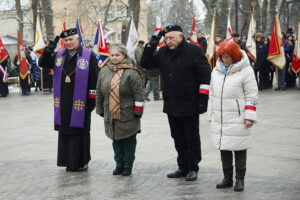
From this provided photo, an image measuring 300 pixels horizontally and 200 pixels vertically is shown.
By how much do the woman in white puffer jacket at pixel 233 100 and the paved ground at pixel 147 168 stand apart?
0.61m

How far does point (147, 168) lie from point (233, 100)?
2.00m

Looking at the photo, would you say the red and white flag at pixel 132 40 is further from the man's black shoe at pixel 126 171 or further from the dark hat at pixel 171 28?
the dark hat at pixel 171 28

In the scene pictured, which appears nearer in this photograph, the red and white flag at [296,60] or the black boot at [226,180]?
the black boot at [226,180]

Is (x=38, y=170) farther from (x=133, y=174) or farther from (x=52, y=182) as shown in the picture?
(x=133, y=174)

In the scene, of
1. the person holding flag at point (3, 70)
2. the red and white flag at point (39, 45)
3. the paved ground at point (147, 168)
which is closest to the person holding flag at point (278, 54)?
the paved ground at point (147, 168)

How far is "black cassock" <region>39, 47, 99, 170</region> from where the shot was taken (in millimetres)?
7757

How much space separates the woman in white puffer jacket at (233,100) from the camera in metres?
6.20

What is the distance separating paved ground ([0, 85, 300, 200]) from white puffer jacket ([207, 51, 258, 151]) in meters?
0.60

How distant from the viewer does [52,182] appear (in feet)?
23.5

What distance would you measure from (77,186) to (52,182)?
1.42 feet

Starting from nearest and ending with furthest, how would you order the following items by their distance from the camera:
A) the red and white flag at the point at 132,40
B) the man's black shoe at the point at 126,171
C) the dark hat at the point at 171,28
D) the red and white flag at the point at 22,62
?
the dark hat at the point at 171,28 → the man's black shoe at the point at 126,171 → the red and white flag at the point at 132,40 → the red and white flag at the point at 22,62

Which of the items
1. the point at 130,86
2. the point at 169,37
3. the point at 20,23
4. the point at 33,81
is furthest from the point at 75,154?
the point at 20,23

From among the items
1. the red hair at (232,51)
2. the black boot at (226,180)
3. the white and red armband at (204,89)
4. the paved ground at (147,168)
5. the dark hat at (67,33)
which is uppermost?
the dark hat at (67,33)

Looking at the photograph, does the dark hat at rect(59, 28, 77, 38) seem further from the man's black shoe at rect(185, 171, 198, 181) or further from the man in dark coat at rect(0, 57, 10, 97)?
the man in dark coat at rect(0, 57, 10, 97)
